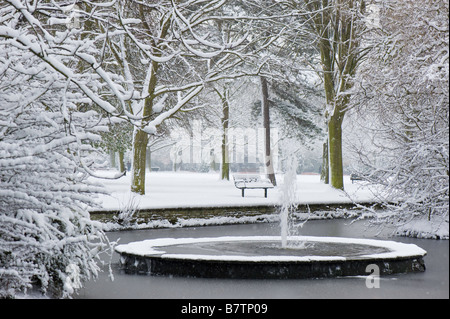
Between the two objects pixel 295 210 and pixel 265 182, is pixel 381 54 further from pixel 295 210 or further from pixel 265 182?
pixel 265 182

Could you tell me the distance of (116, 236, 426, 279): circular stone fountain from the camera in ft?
30.2

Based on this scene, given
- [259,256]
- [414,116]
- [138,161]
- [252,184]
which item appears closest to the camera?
[259,256]

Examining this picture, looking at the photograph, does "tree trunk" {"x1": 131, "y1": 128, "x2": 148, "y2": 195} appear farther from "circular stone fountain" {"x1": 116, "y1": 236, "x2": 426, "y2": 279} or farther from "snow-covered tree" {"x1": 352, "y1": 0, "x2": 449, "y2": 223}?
"circular stone fountain" {"x1": 116, "y1": 236, "x2": 426, "y2": 279}

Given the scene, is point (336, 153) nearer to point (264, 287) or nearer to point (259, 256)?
point (259, 256)

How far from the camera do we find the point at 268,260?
915 cm

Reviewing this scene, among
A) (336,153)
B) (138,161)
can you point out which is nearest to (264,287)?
(138,161)

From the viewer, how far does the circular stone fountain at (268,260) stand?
9.20 m

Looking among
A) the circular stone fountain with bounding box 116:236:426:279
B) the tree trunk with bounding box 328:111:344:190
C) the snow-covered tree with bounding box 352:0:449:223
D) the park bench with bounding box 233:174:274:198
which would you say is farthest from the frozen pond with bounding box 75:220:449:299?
the tree trunk with bounding box 328:111:344:190

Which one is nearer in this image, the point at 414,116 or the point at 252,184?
the point at 414,116

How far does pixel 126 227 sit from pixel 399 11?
8183mm

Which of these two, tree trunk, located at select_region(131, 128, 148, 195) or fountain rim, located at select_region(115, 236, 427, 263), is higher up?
tree trunk, located at select_region(131, 128, 148, 195)
